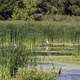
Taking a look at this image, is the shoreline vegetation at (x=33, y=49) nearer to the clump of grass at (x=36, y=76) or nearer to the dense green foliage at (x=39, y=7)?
the clump of grass at (x=36, y=76)

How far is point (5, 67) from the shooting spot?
13.4m

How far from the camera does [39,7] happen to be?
50812mm

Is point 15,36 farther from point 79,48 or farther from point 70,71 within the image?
point 70,71

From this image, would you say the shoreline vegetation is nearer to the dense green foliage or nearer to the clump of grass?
the clump of grass

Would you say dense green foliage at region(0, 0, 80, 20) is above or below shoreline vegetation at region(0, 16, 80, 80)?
above

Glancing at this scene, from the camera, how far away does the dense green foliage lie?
1807 inches

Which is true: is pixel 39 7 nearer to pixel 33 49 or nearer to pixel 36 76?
pixel 33 49

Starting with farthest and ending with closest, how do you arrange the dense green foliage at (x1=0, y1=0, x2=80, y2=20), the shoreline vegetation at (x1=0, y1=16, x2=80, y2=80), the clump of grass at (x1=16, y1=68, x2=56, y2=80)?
1. the dense green foliage at (x1=0, y1=0, x2=80, y2=20)
2. the shoreline vegetation at (x1=0, y1=16, x2=80, y2=80)
3. the clump of grass at (x1=16, y1=68, x2=56, y2=80)

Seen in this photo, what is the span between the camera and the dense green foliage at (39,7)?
4591 cm

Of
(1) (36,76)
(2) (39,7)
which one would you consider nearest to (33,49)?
(1) (36,76)

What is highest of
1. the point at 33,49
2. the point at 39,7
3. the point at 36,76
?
the point at 39,7

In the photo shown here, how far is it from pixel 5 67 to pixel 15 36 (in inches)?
458

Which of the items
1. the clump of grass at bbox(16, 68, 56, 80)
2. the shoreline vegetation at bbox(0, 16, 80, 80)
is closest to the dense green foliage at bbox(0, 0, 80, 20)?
the shoreline vegetation at bbox(0, 16, 80, 80)

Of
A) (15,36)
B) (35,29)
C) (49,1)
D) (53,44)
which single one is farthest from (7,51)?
(49,1)
